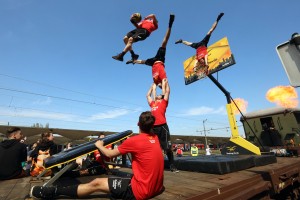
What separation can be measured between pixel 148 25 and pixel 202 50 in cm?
990

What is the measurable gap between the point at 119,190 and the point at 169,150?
208 cm

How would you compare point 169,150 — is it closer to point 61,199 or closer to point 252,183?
point 252,183

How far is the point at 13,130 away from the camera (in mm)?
5043

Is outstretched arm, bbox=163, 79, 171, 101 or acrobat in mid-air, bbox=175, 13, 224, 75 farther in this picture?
acrobat in mid-air, bbox=175, 13, 224, 75

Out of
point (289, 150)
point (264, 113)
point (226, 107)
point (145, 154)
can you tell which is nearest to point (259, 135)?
point (264, 113)

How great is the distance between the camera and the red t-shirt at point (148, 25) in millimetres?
6344

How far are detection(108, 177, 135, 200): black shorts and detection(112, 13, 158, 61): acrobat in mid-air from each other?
438 centimetres

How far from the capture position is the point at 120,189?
252 centimetres

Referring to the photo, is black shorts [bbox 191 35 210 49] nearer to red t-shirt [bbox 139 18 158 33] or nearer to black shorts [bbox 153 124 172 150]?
red t-shirt [bbox 139 18 158 33]

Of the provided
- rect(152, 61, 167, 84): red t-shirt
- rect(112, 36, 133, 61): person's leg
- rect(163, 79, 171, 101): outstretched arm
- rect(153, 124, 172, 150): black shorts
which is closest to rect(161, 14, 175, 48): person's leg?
rect(152, 61, 167, 84): red t-shirt

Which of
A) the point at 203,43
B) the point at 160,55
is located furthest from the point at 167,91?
the point at 203,43

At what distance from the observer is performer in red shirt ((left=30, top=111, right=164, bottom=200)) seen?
2492 millimetres

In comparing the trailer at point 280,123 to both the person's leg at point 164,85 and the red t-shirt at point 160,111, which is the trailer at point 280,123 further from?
the red t-shirt at point 160,111

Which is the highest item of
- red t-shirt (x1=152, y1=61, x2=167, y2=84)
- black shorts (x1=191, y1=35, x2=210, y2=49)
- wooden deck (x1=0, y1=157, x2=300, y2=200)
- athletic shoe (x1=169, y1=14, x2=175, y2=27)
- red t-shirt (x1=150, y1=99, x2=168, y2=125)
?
black shorts (x1=191, y1=35, x2=210, y2=49)
